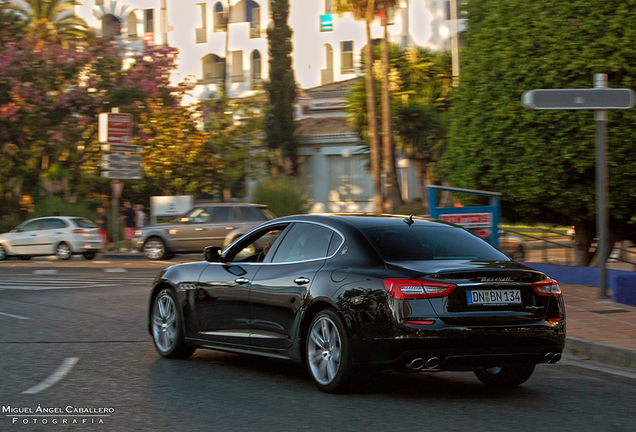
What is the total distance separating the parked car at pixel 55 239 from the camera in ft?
94.3

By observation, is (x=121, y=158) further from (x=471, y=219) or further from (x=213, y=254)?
(x=213, y=254)

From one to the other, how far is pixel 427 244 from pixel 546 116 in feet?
30.2

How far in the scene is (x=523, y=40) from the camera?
1623 centimetres

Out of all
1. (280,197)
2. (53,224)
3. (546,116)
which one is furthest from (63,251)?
(546,116)

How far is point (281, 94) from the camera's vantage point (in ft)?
141

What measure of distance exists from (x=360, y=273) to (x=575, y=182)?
10.2 meters

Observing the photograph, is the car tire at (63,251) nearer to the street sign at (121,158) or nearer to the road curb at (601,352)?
the street sign at (121,158)

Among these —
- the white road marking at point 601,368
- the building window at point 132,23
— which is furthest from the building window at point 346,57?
the white road marking at point 601,368

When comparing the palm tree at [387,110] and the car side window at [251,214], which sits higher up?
the palm tree at [387,110]

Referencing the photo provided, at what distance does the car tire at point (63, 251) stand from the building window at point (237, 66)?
26.0 meters

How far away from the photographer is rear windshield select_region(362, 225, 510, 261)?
279 inches

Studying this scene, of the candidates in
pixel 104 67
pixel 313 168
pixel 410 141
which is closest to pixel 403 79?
pixel 410 141

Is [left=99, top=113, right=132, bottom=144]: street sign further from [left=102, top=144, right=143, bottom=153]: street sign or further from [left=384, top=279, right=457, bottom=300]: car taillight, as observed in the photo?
[left=384, top=279, right=457, bottom=300]: car taillight

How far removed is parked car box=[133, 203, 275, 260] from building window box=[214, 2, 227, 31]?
27760mm
